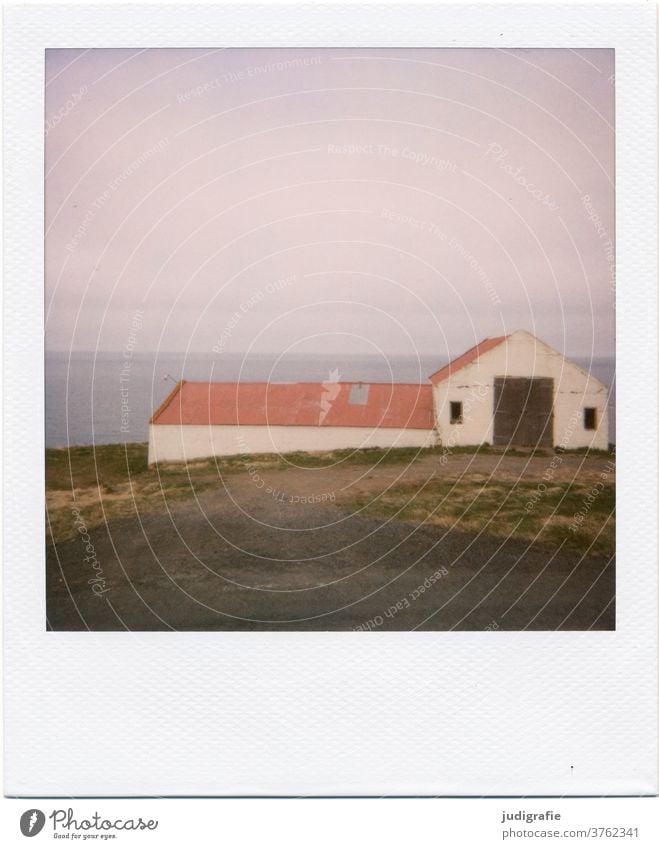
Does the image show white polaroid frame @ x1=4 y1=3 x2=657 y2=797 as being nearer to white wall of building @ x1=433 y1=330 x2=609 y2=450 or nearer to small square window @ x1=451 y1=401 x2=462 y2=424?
white wall of building @ x1=433 y1=330 x2=609 y2=450

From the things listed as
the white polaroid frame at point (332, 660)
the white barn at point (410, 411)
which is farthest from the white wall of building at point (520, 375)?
the white polaroid frame at point (332, 660)

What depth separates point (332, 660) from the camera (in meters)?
1.73

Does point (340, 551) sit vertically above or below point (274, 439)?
below

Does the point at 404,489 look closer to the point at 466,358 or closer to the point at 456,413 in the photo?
the point at 456,413

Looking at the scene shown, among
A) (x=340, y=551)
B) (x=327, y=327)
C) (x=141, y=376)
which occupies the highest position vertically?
(x=327, y=327)

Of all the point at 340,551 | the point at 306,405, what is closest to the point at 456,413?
the point at 306,405

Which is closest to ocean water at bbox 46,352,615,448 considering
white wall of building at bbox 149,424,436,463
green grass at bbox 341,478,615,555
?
white wall of building at bbox 149,424,436,463

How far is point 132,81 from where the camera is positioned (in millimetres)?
1782

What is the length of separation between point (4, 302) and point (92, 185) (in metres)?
0.51

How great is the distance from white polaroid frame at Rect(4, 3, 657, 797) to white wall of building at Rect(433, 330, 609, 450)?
0.11 m

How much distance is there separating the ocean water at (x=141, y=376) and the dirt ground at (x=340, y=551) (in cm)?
20

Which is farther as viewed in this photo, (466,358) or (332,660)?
(466,358)

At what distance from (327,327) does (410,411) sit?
1.42ft

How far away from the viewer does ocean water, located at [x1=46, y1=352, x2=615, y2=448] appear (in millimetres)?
1779
